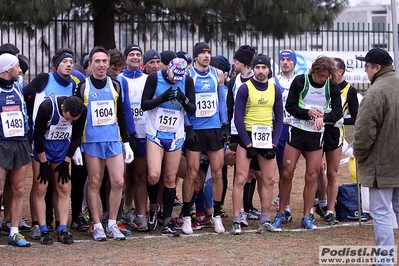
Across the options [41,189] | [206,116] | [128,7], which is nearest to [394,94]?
[206,116]

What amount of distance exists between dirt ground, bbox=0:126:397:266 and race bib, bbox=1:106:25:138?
1251mm

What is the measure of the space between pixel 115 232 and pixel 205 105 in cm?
188

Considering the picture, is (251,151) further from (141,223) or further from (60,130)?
(60,130)

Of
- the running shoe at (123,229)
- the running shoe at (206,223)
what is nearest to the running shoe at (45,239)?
the running shoe at (123,229)

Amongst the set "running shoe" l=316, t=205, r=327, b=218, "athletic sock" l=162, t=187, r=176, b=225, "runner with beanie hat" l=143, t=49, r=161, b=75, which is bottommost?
"running shoe" l=316, t=205, r=327, b=218

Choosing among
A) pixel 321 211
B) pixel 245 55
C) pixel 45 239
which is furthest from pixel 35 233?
pixel 321 211

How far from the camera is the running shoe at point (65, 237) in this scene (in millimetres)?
8336

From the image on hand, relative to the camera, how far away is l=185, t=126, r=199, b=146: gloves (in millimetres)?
8852

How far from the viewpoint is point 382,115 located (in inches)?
265

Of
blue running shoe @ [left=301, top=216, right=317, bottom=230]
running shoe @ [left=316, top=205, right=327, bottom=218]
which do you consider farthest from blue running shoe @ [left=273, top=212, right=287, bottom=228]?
running shoe @ [left=316, top=205, right=327, bottom=218]

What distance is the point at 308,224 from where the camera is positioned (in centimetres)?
931

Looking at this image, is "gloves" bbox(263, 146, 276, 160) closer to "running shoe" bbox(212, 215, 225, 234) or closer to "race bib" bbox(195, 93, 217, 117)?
"race bib" bbox(195, 93, 217, 117)

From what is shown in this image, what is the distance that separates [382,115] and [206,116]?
2.82 m

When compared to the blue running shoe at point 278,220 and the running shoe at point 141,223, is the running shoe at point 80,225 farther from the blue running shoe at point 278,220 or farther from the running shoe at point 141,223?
the blue running shoe at point 278,220
